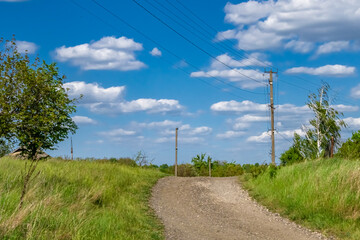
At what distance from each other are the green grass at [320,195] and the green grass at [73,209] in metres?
5.47

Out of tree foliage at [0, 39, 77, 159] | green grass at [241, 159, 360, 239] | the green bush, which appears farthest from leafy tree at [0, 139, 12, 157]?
the green bush

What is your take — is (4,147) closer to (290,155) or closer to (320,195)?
(320,195)

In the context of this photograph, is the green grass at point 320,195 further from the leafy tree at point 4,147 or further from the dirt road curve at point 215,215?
the leafy tree at point 4,147

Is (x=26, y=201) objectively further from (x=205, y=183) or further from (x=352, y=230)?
(x=205, y=183)

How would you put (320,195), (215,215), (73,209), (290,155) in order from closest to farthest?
(73,209) → (320,195) → (215,215) → (290,155)

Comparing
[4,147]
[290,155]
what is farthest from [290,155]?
[4,147]

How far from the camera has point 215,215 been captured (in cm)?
1661

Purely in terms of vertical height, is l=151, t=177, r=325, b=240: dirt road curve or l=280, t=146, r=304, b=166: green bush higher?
l=280, t=146, r=304, b=166: green bush

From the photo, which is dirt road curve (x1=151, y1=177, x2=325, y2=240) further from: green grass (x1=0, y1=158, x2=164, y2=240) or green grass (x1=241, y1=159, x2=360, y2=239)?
green grass (x1=0, y1=158, x2=164, y2=240)

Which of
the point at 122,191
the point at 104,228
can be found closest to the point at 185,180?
the point at 122,191

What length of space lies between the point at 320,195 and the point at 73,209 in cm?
932

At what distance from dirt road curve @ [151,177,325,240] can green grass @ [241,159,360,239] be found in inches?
23.5

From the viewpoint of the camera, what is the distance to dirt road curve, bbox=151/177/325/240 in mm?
13367

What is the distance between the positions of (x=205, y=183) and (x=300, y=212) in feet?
34.7
